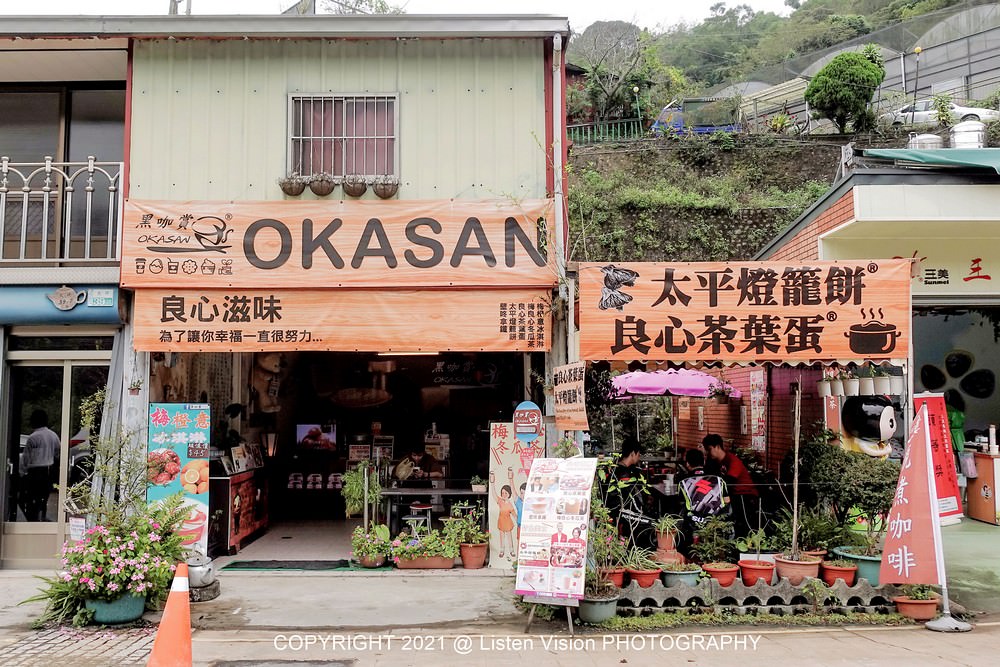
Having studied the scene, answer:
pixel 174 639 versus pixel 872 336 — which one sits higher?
pixel 872 336

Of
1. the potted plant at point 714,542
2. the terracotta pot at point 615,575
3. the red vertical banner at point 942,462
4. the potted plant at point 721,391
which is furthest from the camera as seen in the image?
the potted plant at point 721,391

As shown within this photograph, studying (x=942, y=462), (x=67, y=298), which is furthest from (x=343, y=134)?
(x=942, y=462)

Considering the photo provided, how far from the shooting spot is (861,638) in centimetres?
681

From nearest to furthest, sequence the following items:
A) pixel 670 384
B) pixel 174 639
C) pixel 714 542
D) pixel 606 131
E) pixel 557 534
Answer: pixel 174 639
pixel 557 534
pixel 714 542
pixel 670 384
pixel 606 131

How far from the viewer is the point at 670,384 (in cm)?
1431

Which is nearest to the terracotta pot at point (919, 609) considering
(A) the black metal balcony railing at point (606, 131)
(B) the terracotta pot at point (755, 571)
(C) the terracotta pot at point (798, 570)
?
(C) the terracotta pot at point (798, 570)

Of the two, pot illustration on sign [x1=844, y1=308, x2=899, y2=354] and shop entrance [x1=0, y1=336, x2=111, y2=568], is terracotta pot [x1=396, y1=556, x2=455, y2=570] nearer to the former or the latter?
shop entrance [x1=0, y1=336, x2=111, y2=568]

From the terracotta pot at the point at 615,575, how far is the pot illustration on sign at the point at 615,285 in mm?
2545

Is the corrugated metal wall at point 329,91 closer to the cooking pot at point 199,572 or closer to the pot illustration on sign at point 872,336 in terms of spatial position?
the pot illustration on sign at point 872,336

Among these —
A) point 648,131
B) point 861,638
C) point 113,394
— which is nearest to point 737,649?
point 861,638

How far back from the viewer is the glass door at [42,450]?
9.41 m

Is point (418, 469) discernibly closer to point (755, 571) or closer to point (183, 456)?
point (183, 456)

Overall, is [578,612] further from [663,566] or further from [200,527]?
[200,527]

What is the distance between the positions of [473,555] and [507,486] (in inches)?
38.2
